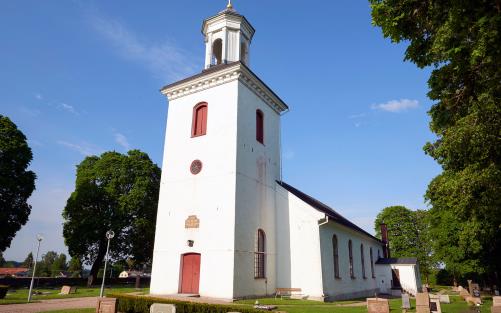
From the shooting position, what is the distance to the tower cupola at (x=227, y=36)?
21.7m

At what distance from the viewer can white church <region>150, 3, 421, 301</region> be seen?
56.0ft

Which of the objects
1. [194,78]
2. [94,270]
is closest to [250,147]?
[194,78]

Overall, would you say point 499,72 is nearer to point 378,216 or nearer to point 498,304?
point 498,304

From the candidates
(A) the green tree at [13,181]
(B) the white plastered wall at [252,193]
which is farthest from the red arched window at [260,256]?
(A) the green tree at [13,181]

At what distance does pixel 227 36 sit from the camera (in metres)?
21.9

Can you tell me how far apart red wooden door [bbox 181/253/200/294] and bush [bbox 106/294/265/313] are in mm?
3663

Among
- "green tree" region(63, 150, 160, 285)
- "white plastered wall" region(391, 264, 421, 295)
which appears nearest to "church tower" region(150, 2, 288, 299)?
"green tree" region(63, 150, 160, 285)

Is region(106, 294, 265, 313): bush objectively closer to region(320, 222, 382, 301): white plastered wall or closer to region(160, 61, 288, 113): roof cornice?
region(320, 222, 382, 301): white plastered wall

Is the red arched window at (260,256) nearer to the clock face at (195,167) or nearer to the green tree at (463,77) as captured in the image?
the clock face at (195,167)

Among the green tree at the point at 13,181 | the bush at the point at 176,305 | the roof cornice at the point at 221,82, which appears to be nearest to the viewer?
the bush at the point at 176,305

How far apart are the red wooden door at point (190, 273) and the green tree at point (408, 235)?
44925 millimetres

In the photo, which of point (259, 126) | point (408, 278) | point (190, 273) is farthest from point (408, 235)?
point (190, 273)

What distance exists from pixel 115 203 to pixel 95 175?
3854mm

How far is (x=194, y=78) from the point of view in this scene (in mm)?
20562
